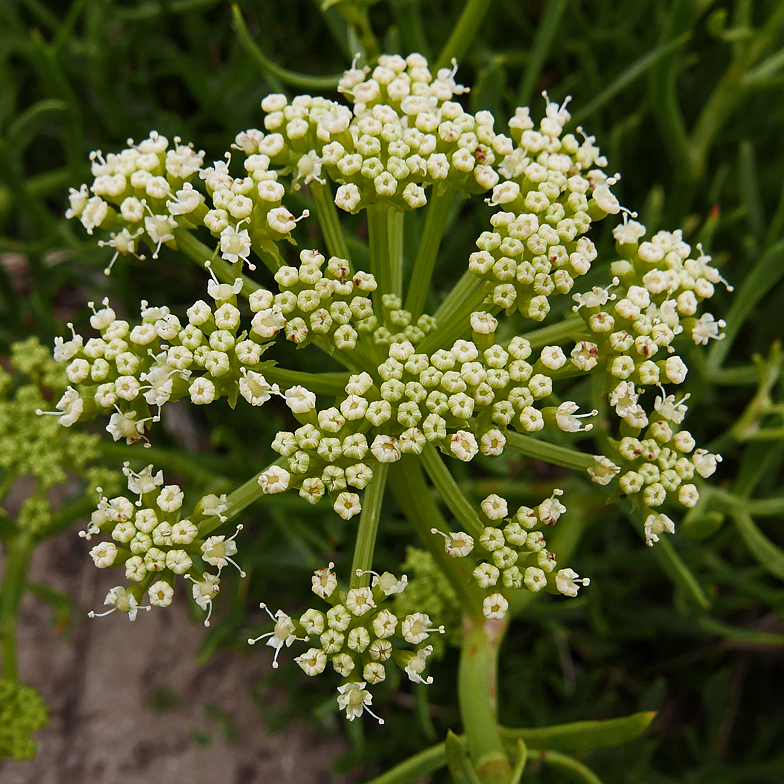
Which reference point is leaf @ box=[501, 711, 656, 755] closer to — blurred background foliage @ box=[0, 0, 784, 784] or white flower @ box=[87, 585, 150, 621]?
blurred background foliage @ box=[0, 0, 784, 784]

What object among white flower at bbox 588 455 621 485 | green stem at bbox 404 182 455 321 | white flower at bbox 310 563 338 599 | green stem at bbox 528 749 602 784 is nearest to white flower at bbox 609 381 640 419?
white flower at bbox 588 455 621 485

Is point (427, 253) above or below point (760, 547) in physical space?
above

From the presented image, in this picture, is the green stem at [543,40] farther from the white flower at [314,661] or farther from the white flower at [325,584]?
the white flower at [314,661]

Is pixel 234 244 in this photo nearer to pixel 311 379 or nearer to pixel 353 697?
pixel 311 379

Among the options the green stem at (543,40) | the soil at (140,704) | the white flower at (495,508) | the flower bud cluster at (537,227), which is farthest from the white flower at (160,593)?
the green stem at (543,40)

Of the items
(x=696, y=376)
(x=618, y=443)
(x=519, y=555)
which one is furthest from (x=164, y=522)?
(x=696, y=376)

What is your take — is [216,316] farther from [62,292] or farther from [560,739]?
[62,292]

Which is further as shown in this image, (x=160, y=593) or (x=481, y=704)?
(x=481, y=704)

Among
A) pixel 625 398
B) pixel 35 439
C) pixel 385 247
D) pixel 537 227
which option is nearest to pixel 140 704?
pixel 35 439
